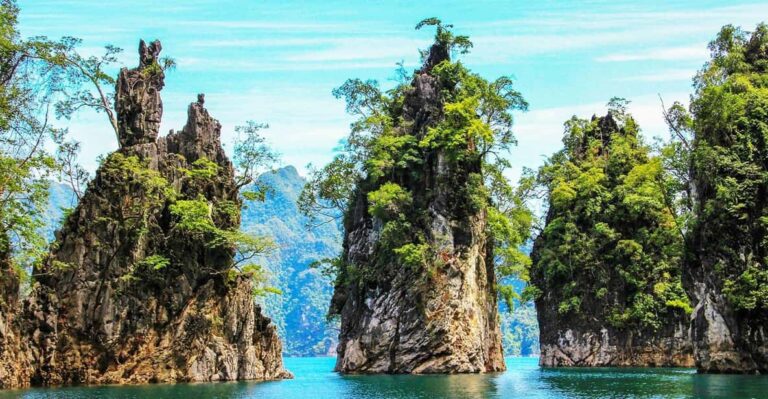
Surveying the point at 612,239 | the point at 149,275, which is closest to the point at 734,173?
the point at 612,239

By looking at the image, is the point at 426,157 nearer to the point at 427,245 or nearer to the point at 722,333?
the point at 427,245

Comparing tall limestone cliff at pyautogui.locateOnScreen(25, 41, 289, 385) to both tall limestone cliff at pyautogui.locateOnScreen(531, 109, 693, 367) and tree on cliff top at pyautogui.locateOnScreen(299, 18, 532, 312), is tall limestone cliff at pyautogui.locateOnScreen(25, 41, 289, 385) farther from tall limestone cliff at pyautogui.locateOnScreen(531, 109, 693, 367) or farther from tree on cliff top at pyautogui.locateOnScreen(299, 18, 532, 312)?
tall limestone cliff at pyautogui.locateOnScreen(531, 109, 693, 367)

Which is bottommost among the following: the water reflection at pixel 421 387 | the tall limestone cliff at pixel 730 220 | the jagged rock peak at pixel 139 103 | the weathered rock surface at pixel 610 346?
the water reflection at pixel 421 387

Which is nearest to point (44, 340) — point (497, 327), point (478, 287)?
point (478, 287)

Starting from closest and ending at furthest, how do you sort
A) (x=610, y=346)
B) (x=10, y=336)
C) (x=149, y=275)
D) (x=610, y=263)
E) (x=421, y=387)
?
1. (x=10, y=336)
2. (x=421, y=387)
3. (x=149, y=275)
4. (x=610, y=346)
5. (x=610, y=263)

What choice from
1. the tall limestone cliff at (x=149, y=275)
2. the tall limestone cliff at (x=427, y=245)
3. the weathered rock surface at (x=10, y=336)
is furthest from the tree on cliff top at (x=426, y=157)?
the weathered rock surface at (x=10, y=336)

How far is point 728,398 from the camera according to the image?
95.2ft

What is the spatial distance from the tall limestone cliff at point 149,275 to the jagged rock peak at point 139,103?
0.06 m

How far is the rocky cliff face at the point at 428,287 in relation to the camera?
50.3 m

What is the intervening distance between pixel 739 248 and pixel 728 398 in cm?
1668

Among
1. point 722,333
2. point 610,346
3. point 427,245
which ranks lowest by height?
point 610,346

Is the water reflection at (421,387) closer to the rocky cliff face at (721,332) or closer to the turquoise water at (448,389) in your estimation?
the turquoise water at (448,389)

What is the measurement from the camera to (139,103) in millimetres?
44969

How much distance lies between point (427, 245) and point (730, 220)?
56.0 ft
